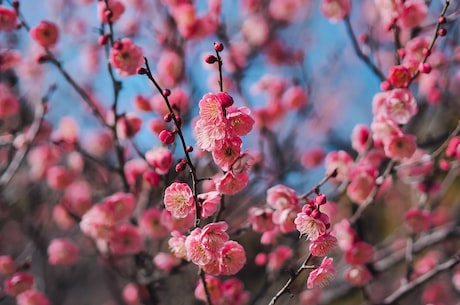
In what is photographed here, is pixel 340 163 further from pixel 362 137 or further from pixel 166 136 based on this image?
pixel 166 136

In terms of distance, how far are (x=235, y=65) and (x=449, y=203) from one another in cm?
394

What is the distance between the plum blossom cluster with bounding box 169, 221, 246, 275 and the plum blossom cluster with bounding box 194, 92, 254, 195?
24 cm

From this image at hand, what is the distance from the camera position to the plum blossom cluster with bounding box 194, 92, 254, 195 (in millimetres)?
1729

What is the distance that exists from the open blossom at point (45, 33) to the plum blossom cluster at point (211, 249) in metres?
1.64

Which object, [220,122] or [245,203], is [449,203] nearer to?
Result: [245,203]

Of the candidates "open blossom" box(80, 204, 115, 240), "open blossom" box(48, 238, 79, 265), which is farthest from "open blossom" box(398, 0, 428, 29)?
"open blossom" box(48, 238, 79, 265)

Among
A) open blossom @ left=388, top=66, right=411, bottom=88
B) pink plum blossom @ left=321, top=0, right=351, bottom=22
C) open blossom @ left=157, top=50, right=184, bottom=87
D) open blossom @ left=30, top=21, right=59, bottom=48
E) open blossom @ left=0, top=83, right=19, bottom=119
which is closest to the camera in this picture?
open blossom @ left=388, top=66, right=411, bottom=88

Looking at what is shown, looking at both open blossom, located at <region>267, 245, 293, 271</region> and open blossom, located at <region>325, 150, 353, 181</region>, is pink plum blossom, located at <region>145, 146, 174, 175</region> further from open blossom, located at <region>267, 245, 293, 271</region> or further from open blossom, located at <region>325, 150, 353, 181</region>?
open blossom, located at <region>267, 245, 293, 271</region>

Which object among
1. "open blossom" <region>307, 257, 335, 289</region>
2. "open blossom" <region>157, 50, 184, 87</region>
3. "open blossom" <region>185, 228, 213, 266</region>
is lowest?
"open blossom" <region>307, 257, 335, 289</region>

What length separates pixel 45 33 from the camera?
3031mm

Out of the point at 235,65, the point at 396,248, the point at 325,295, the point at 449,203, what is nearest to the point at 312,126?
the point at 235,65

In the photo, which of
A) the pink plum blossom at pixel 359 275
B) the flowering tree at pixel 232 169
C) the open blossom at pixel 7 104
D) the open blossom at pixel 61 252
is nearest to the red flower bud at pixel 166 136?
the flowering tree at pixel 232 169

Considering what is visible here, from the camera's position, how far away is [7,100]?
3.85 m

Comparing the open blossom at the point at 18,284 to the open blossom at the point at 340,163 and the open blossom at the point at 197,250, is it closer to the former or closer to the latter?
the open blossom at the point at 197,250
